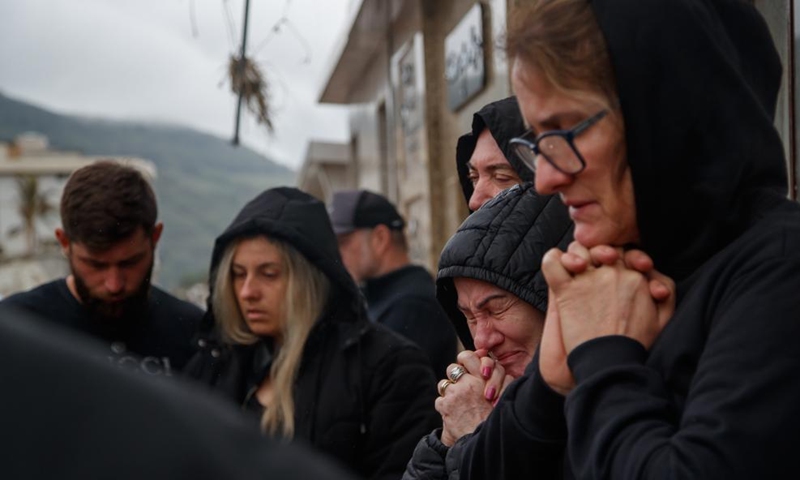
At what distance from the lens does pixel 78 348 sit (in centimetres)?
80

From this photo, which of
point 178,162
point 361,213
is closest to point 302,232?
point 361,213

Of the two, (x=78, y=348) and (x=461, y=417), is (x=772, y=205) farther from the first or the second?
(x=78, y=348)

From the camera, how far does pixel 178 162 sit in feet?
431

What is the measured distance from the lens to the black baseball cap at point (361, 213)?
5.64 meters

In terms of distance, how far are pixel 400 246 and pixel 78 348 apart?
15.6ft

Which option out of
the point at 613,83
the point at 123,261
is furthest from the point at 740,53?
the point at 123,261

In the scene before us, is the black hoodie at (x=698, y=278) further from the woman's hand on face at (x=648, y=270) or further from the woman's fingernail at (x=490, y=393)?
the woman's fingernail at (x=490, y=393)

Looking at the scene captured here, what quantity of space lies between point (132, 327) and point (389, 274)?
1.45 meters

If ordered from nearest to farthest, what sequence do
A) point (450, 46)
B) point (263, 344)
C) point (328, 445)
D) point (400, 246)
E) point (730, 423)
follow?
point (730, 423) < point (328, 445) < point (263, 344) < point (400, 246) < point (450, 46)

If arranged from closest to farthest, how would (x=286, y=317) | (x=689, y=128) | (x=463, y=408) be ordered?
(x=689, y=128) < (x=463, y=408) < (x=286, y=317)

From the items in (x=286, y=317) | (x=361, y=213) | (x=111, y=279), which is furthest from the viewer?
(x=361, y=213)

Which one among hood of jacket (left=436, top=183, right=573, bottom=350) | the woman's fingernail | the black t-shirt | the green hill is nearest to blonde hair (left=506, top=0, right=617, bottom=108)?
hood of jacket (left=436, top=183, right=573, bottom=350)

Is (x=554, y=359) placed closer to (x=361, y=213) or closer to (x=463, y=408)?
(x=463, y=408)

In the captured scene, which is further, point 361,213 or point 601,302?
point 361,213
